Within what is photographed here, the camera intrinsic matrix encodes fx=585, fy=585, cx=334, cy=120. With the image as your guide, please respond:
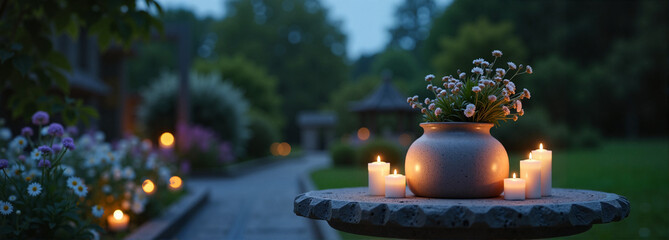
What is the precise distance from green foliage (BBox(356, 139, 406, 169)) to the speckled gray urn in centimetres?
1409

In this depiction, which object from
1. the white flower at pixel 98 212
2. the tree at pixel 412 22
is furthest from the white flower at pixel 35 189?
the tree at pixel 412 22

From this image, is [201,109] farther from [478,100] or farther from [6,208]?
[478,100]

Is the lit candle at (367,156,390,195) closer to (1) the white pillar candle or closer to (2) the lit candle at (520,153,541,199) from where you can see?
(1) the white pillar candle

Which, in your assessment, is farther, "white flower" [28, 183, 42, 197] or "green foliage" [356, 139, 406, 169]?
"green foliage" [356, 139, 406, 169]

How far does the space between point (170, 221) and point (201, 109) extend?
498 inches

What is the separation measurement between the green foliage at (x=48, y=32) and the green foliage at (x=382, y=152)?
532 inches

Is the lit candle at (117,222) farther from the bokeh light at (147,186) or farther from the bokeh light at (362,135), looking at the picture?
the bokeh light at (362,135)

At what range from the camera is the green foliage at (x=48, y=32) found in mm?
3309

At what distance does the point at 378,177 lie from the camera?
2.86 meters

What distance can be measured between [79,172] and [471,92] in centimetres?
398

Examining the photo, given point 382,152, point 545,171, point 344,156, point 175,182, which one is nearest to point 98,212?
point 545,171

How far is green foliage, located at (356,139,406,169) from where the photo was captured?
17.0 meters

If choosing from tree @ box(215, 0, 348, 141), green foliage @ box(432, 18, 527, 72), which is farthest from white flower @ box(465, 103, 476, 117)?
tree @ box(215, 0, 348, 141)

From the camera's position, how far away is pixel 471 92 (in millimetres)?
2785
